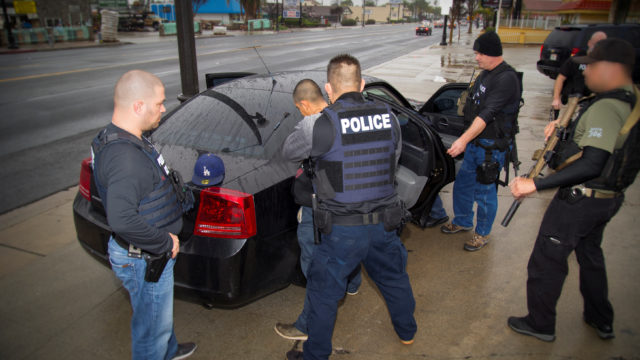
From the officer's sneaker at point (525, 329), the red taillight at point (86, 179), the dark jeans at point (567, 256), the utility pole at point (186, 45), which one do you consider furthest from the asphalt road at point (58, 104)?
the dark jeans at point (567, 256)

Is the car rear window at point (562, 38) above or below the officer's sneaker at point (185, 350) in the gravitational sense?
above

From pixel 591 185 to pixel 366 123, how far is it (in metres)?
1.31

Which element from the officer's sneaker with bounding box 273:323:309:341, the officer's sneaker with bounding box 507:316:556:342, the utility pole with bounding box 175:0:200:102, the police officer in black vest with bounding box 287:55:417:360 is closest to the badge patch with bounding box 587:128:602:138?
the police officer in black vest with bounding box 287:55:417:360

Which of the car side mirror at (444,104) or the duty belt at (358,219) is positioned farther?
the car side mirror at (444,104)

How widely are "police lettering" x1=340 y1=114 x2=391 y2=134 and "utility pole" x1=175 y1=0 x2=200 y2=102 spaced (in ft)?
14.5

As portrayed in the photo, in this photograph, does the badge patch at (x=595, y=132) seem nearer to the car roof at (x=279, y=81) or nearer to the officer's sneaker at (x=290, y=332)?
the officer's sneaker at (x=290, y=332)

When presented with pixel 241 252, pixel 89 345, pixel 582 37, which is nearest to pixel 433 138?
pixel 241 252

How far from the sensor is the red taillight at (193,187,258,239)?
2391 millimetres

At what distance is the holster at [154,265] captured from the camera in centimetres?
197

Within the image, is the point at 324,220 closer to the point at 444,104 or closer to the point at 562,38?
the point at 444,104

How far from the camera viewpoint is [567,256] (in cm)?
250

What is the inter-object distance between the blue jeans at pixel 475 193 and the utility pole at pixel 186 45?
3921 millimetres

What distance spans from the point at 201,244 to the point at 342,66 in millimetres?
1252

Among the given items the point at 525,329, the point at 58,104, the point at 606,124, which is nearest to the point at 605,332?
the point at 525,329
